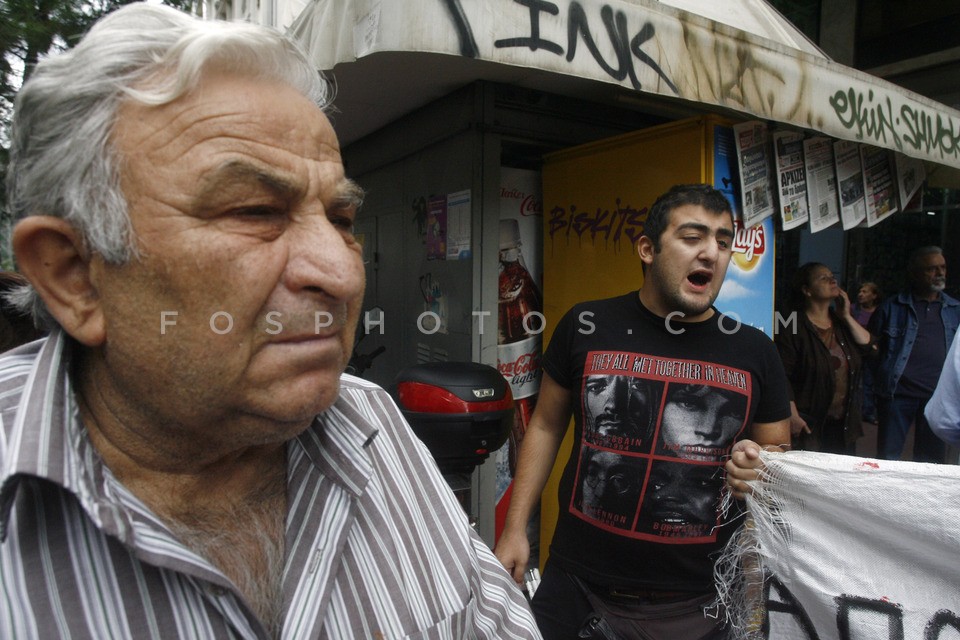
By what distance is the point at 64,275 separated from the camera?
963 millimetres

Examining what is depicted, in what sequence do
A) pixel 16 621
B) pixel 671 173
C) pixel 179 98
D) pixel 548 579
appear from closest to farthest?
pixel 16 621 < pixel 179 98 < pixel 548 579 < pixel 671 173

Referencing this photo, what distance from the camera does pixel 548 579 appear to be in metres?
2.26

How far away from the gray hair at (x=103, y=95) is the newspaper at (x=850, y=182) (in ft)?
12.5

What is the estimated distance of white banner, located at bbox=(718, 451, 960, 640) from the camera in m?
1.59

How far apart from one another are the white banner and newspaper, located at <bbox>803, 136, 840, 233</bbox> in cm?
231

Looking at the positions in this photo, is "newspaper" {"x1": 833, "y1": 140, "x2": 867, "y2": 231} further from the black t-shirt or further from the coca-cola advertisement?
the black t-shirt

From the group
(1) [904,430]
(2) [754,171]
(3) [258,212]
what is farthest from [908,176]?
(3) [258,212]

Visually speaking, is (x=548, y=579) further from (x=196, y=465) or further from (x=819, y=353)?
(x=819, y=353)

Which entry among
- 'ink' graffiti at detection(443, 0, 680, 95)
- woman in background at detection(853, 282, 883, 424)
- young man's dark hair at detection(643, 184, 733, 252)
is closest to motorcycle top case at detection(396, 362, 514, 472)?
young man's dark hair at detection(643, 184, 733, 252)

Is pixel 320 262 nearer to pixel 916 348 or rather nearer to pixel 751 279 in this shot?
pixel 751 279

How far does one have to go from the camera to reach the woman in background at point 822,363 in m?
4.14

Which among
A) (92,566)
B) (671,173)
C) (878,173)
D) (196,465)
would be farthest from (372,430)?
(878,173)

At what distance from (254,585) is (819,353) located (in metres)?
4.14

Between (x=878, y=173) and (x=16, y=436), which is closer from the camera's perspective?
(x=16, y=436)
